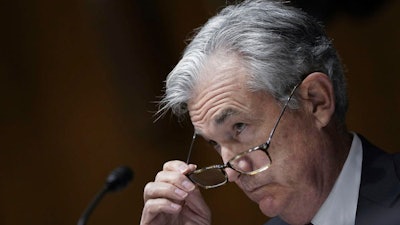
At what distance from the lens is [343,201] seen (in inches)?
80.0

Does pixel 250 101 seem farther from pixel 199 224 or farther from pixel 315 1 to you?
pixel 315 1

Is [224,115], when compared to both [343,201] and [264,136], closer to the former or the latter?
[264,136]

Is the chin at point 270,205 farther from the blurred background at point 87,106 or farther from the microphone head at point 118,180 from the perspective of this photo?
the blurred background at point 87,106

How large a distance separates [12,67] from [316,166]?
7.07ft

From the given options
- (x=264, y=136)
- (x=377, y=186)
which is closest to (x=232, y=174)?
(x=264, y=136)

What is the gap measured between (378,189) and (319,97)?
10.4 inches

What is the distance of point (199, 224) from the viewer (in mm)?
2273

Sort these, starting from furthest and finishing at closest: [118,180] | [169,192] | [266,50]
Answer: [118,180] → [169,192] → [266,50]

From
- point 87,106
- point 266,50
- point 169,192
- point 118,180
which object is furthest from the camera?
point 87,106

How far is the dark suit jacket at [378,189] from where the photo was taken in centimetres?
195

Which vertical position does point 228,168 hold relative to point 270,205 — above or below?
above

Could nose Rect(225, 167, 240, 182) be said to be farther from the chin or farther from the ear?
the ear

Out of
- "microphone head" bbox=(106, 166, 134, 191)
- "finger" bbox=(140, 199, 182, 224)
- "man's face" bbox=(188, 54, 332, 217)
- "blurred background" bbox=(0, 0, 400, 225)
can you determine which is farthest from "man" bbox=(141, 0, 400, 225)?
"blurred background" bbox=(0, 0, 400, 225)

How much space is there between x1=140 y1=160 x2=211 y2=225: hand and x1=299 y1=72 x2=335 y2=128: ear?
363 millimetres
